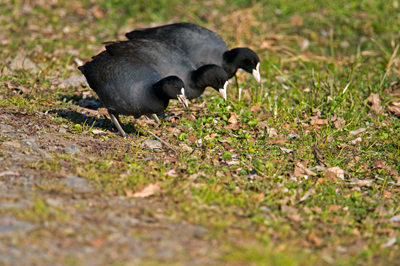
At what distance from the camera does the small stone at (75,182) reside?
436 centimetres

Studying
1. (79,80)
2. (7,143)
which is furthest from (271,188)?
(79,80)

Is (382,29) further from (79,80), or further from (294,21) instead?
(79,80)

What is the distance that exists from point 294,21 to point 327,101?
417 cm

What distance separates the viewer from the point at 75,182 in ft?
14.6

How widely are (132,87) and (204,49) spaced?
2.29m

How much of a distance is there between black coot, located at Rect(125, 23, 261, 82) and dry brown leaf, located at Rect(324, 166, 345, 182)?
283 centimetres

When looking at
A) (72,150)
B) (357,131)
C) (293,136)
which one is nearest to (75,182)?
(72,150)

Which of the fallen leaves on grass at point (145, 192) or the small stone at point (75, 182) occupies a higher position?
the small stone at point (75, 182)

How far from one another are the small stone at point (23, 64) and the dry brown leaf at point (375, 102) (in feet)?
19.0

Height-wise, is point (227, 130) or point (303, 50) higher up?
point (303, 50)

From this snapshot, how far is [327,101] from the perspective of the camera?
701cm

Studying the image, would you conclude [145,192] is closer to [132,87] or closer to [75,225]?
[75,225]

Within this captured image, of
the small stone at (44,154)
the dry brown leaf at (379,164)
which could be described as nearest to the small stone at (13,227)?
the small stone at (44,154)

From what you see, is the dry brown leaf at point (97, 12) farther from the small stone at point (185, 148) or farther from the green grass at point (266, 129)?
the small stone at point (185, 148)
